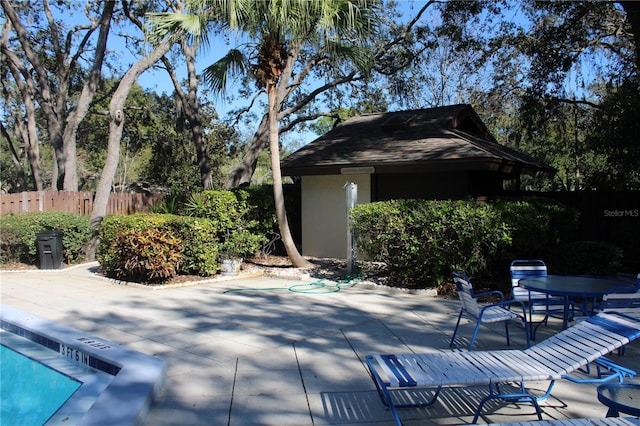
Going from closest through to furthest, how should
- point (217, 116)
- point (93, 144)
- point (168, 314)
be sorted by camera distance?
point (168, 314) < point (217, 116) < point (93, 144)

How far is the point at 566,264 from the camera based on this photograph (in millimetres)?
8328

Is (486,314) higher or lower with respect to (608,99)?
lower

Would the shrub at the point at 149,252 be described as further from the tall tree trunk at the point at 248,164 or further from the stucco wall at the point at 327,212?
the tall tree trunk at the point at 248,164

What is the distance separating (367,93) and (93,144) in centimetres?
1905

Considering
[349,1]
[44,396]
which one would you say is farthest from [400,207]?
[44,396]

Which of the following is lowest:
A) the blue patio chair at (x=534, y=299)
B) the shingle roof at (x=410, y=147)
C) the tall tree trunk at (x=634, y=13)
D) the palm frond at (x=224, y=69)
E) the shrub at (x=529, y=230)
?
the blue patio chair at (x=534, y=299)

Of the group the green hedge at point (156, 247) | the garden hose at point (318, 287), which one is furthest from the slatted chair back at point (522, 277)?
the green hedge at point (156, 247)

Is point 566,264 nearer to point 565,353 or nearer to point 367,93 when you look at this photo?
point 565,353

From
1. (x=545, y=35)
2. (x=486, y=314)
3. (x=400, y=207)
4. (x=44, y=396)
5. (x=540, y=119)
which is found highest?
(x=545, y=35)

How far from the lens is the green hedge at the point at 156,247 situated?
31.6 ft

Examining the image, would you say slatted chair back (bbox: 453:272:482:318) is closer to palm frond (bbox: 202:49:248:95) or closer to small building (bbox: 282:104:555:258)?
small building (bbox: 282:104:555:258)

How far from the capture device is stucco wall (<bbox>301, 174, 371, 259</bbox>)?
13.2m

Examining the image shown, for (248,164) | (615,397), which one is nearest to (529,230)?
(615,397)

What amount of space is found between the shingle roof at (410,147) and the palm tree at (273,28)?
2.64 m
